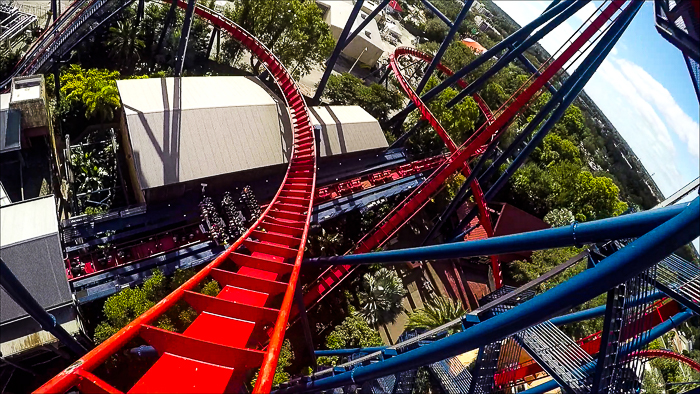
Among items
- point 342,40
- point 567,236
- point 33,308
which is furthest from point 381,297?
point 342,40

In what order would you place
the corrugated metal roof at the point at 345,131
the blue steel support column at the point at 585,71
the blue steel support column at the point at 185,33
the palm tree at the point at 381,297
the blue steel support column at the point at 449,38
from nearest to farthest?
the blue steel support column at the point at 585,71 → the palm tree at the point at 381,297 → the blue steel support column at the point at 185,33 → the corrugated metal roof at the point at 345,131 → the blue steel support column at the point at 449,38

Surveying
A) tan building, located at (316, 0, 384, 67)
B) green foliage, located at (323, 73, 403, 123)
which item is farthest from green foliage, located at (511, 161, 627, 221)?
tan building, located at (316, 0, 384, 67)

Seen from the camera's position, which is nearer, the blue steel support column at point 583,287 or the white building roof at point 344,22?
the blue steel support column at point 583,287

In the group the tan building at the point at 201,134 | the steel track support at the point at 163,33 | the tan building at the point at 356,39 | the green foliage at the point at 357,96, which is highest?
the tan building at the point at 356,39

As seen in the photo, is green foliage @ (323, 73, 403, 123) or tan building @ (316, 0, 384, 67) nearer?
green foliage @ (323, 73, 403, 123)

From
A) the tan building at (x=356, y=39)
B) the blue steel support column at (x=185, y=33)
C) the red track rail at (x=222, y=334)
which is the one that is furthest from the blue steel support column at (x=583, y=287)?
the tan building at (x=356, y=39)

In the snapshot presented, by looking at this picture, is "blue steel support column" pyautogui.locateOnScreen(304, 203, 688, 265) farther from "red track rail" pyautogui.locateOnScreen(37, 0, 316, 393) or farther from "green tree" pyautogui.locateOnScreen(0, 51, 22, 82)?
"green tree" pyautogui.locateOnScreen(0, 51, 22, 82)

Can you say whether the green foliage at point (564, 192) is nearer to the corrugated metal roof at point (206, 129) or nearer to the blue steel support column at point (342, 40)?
the corrugated metal roof at point (206, 129)
